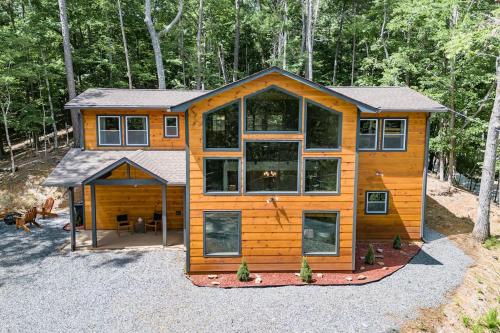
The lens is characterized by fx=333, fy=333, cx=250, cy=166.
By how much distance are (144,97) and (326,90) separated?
864cm

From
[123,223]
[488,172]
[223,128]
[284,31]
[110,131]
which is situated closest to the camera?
[223,128]

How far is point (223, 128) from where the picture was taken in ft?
32.3

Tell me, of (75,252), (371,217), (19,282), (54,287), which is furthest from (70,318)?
(371,217)

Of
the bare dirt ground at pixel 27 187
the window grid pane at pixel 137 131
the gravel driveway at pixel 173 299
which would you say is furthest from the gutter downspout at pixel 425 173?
the bare dirt ground at pixel 27 187

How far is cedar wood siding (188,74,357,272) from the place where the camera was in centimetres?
976

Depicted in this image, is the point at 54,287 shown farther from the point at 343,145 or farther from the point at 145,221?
the point at 343,145

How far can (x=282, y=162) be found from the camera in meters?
10.1

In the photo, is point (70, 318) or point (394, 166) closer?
point (70, 318)

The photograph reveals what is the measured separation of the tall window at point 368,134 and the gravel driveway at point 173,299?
436cm

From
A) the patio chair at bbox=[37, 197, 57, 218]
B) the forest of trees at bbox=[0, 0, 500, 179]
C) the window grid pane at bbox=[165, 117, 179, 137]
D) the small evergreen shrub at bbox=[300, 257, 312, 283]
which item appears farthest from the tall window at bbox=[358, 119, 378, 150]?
the patio chair at bbox=[37, 197, 57, 218]

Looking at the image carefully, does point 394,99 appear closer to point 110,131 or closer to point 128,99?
point 128,99

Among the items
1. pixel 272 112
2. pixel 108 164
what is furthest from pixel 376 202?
pixel 108 164

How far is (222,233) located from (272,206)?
Answer: 1741 mm

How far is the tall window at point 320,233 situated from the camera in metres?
10.2
